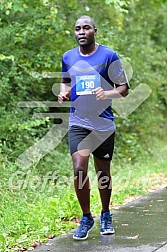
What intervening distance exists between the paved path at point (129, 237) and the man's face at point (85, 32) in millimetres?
1780

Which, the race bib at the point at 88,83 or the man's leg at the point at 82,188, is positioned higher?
the race bib at the point at 88,83

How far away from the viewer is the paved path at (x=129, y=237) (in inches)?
188

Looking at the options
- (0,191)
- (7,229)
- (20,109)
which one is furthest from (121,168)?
(7,229)

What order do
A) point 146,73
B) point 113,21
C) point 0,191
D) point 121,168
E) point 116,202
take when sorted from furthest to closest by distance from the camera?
point 146,73, point 113,21, point 121,168, point 116,202, point 0,191

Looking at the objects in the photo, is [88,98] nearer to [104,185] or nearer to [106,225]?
[104,185]

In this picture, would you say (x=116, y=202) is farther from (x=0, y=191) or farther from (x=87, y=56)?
(x=87, y=56)

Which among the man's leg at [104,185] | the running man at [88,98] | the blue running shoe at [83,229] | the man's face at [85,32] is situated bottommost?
the blue running shoe at [83,229]

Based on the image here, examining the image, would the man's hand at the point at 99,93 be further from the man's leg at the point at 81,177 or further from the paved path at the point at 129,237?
the paved path at the point at 129,237

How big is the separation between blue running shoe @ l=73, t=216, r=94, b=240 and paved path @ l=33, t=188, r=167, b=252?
0.06 m

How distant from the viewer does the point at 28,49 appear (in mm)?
9812

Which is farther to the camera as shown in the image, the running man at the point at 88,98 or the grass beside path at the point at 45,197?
the grass beside path at the point at 45,197

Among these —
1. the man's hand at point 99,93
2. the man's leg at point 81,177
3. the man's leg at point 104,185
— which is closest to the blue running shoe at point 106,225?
the man's leg at point 104,185

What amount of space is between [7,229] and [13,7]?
14.3 ft

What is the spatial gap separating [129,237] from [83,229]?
428mm
